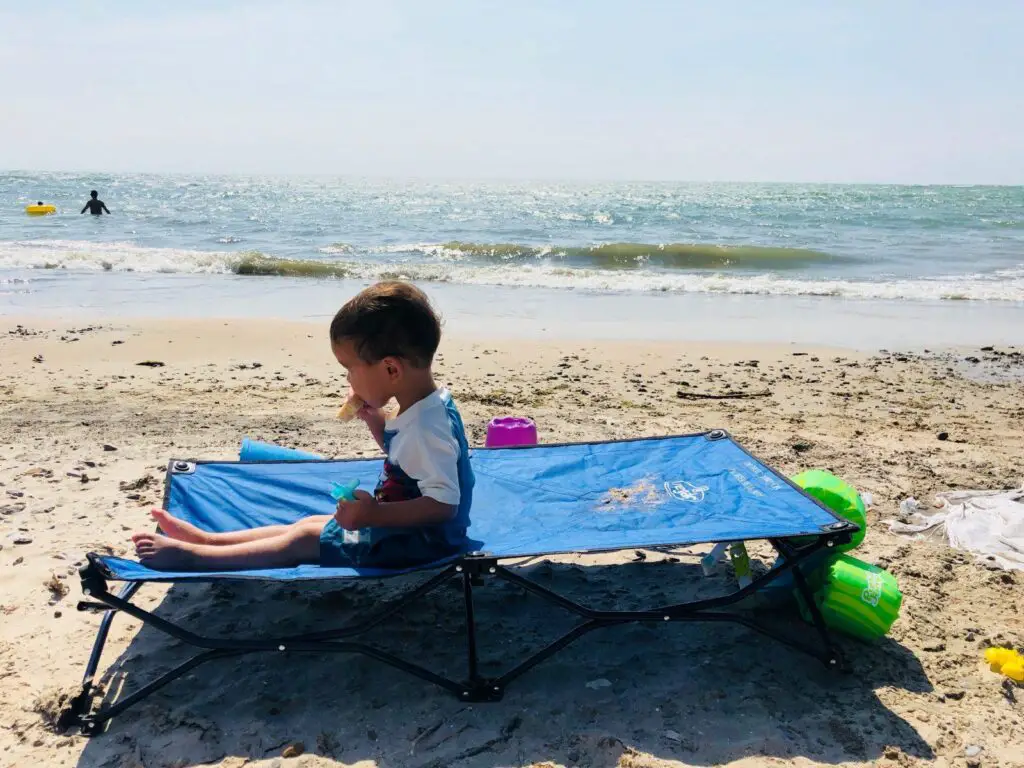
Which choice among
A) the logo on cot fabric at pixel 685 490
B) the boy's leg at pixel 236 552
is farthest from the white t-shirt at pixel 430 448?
the logo on cot fabric at pixel 685 490

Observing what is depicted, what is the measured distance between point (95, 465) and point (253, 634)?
7.15 feet

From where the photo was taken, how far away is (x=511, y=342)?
29.4 feet

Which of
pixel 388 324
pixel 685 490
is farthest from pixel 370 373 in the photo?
pixel 685 490

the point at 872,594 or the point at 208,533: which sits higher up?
the point at 208,533

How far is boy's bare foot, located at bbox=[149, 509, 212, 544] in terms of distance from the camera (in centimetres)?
329

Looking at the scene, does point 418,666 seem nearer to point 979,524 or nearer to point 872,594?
point 872,594

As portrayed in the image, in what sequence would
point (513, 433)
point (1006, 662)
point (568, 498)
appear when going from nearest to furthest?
point (1006, 662) → point (568, 498) → point (513, 433)

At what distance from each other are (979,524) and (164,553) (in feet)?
12.5

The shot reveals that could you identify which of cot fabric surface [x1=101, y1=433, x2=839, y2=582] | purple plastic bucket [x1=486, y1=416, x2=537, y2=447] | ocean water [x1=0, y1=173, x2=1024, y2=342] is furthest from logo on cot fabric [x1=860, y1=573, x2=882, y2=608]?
ocean water [x1=0, y1=173, x2=1024, y2=342]

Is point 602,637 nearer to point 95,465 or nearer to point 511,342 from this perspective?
point 95,465

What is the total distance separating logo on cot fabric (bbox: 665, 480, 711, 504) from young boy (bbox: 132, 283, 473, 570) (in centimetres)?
105

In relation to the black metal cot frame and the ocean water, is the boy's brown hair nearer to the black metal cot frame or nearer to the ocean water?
the black metal cot frame

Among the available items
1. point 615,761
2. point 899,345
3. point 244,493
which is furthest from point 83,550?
point 899,345

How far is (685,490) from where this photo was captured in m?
3.78
